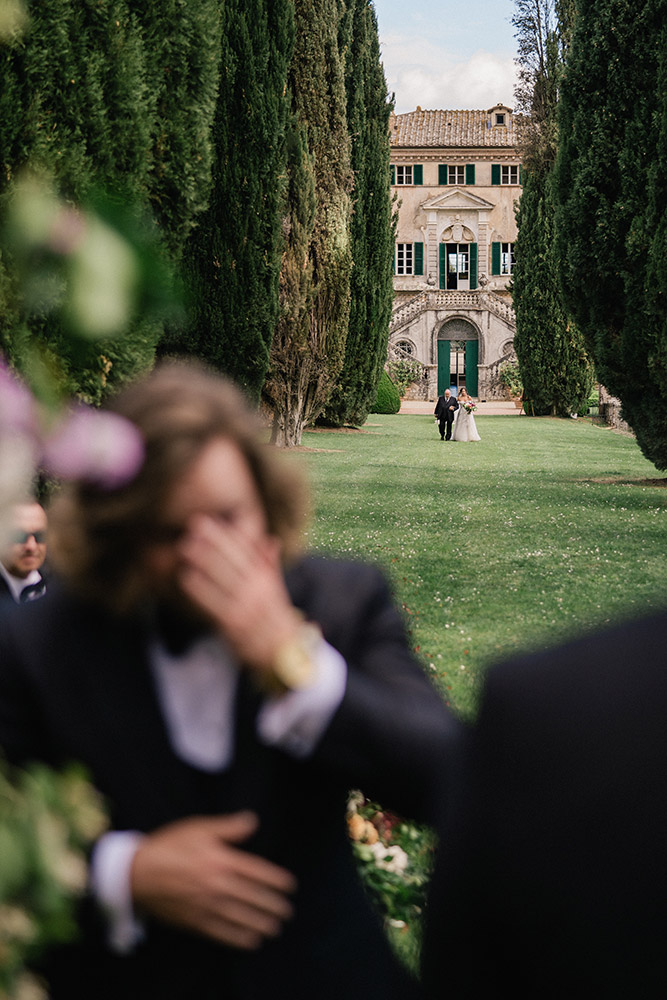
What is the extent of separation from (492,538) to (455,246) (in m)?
41.3

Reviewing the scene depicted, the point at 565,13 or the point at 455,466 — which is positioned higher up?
the point at 565,13

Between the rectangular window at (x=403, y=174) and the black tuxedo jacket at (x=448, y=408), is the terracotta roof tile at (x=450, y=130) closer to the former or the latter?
the rectangular window at (x=403, y=174)

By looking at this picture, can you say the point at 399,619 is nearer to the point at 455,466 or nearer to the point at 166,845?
the point at 166,845

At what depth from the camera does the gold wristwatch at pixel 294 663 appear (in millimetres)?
1319

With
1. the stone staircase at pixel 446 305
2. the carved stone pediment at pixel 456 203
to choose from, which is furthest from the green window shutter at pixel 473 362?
the carved stone pediment at pixel 456 203

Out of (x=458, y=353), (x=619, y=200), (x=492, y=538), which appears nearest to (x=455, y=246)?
(x=458, y=353)

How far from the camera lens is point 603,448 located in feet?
73.7

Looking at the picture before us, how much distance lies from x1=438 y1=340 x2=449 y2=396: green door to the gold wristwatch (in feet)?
154

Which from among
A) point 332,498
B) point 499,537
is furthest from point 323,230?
point 499,537

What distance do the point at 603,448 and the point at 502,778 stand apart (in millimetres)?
22811

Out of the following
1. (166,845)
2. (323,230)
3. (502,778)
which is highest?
(323,230)

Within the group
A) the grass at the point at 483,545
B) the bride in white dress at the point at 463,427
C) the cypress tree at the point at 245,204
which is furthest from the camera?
the bride in white dress at the point at 463,427

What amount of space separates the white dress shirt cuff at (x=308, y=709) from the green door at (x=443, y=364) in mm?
47027

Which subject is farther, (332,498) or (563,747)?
(332,498)
